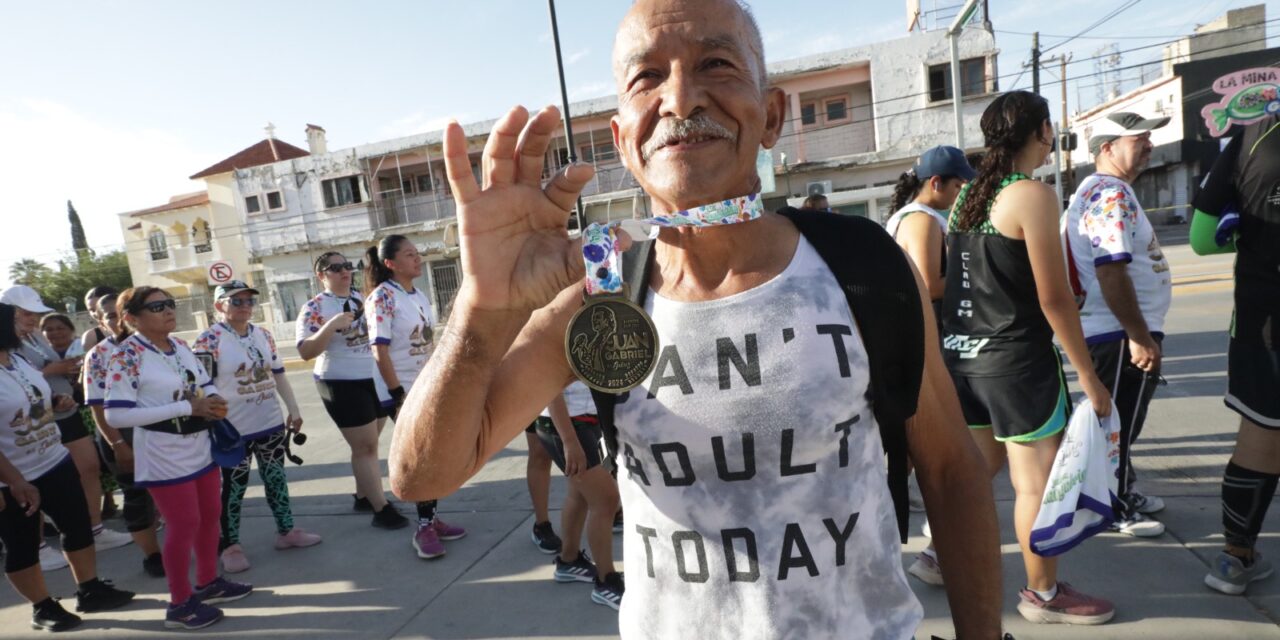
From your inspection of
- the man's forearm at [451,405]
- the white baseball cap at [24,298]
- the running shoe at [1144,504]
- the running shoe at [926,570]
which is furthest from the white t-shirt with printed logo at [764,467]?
the white baseball cap at [24,298]

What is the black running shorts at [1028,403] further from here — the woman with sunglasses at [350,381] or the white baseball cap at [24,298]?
the white baseball cap at [24,298]

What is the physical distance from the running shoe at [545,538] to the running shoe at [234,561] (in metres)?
1.86

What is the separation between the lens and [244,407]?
4289mm

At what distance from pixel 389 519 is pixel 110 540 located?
7.34 feet

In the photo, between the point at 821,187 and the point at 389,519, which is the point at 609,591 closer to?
the point at 389,519

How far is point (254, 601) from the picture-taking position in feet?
12.4

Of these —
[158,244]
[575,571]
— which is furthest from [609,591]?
[158,244]

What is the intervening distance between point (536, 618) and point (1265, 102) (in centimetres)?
380

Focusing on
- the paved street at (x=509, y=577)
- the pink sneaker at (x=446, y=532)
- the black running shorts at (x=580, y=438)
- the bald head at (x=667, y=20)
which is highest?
the bald head at (x=667, y=20)

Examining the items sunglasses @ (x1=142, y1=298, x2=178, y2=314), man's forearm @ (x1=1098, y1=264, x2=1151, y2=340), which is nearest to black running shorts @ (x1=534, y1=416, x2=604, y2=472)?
sunglasses @ (x1=142, y1=298, x2=178, y2=314)

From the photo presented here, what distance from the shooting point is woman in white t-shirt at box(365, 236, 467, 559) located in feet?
13.5

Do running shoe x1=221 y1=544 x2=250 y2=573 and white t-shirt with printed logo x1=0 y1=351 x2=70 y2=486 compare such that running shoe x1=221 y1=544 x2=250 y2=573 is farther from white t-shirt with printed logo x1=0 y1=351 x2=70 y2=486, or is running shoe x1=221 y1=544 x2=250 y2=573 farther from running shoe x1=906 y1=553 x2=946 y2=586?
running shoe x1=906 y1=553 x2=946 y2=586

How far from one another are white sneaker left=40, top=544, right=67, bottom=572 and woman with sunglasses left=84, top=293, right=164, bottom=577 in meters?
0.63

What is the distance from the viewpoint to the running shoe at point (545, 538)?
3920 millimetres
